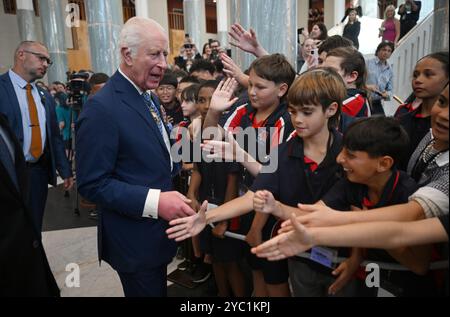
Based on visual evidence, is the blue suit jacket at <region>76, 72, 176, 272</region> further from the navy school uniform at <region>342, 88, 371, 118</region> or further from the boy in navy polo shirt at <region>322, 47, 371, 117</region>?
the boy in navy polo shirt at <region>322, 47, 371, 117</region>

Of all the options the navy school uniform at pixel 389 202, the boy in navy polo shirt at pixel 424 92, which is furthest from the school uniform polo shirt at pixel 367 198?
the boy in navy polo shirt at pixel 424 92

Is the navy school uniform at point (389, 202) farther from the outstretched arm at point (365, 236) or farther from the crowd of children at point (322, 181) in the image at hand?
the outstretched arm at point (365, 236)

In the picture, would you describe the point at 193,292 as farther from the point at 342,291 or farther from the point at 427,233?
the point at 427,233

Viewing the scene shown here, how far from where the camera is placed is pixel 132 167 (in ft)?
4.45

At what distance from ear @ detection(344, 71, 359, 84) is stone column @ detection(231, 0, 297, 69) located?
3.03ft

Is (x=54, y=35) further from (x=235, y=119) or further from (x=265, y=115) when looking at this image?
(x=265, y=115)

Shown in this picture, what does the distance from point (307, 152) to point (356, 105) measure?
2.36ft

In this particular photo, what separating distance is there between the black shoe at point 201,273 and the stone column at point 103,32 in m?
3.59

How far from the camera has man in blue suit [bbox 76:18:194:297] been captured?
4.18 feet

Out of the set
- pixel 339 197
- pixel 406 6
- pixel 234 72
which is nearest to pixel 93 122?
pixel 339 197

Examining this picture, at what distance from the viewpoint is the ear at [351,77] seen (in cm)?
207

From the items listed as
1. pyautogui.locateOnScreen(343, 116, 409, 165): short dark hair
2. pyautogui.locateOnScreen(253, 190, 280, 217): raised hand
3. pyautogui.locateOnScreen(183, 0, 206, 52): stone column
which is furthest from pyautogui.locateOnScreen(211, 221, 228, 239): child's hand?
pyautogui.locateOnScreen(183, 0, 206, 52): stone column

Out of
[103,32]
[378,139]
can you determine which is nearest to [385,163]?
[378,139]

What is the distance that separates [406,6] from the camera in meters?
5.67
